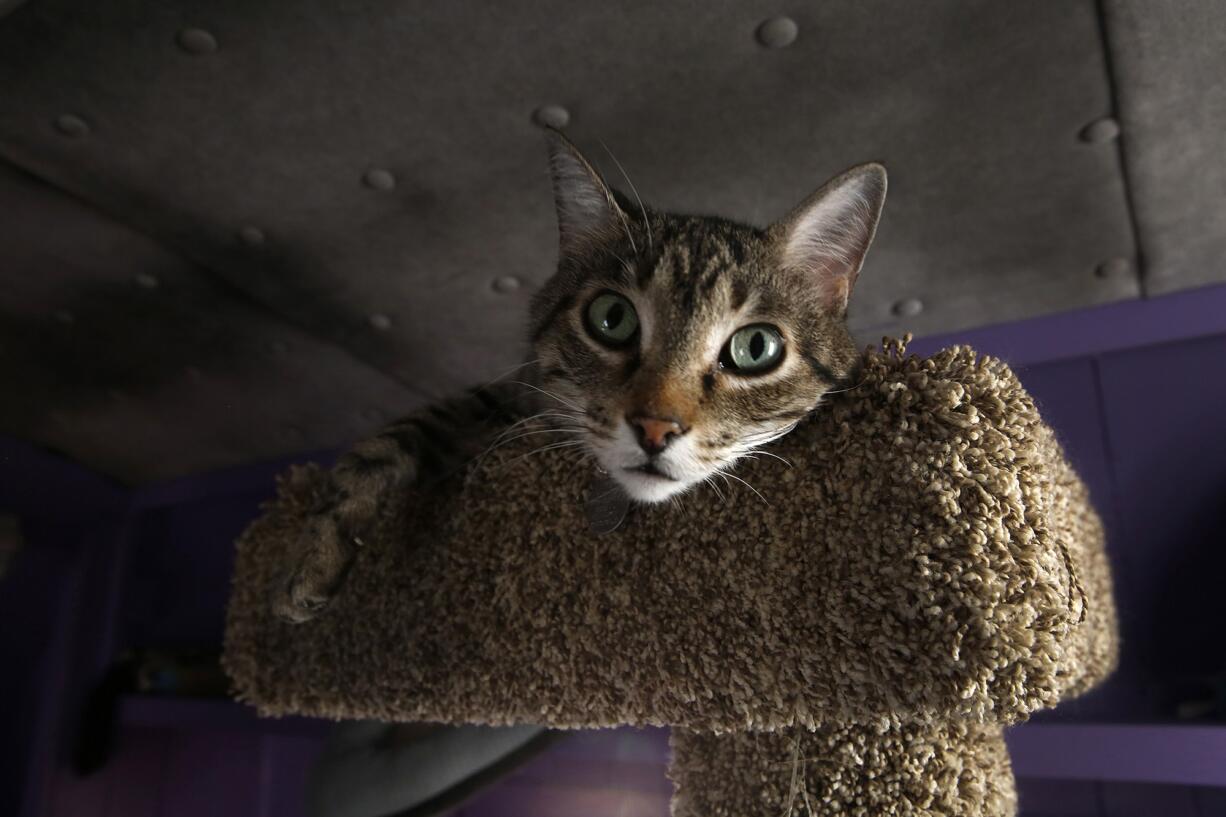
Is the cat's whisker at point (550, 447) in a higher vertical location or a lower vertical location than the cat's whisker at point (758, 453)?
higher

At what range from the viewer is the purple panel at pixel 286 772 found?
2.91ft

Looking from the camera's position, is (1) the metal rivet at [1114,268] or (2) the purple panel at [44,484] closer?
(2) the purple panel at [44,484]

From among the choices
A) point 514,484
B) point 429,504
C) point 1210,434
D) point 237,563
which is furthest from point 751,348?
point 1210,434

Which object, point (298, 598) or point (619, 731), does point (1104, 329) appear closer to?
point (619, 731)

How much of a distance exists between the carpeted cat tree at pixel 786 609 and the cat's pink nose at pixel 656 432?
0.20ft

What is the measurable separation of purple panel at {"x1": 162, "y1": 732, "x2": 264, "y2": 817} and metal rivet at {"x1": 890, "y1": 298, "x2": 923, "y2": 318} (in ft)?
3.47

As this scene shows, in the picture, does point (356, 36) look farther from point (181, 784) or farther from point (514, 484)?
point (181, 784)

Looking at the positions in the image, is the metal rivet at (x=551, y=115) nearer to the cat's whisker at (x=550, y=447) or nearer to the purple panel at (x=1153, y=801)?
the cat's whisker at (x=550, y=447)

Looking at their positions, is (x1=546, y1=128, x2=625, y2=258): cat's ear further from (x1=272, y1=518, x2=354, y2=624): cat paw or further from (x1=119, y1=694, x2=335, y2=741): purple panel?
(x1=119, y1=694, x2=335, y2=741): purple panel

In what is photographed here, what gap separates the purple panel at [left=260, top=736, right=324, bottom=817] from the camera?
0.89 metres

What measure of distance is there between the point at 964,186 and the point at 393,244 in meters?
0.78

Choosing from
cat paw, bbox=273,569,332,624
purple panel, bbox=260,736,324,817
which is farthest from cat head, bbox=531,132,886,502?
purple panel, bbox=260,736,324,817

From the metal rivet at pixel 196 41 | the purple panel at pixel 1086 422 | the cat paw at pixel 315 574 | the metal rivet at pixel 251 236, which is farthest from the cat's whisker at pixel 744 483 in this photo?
the metal rivet at pixel 251 236

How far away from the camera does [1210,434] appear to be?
1012 mm
